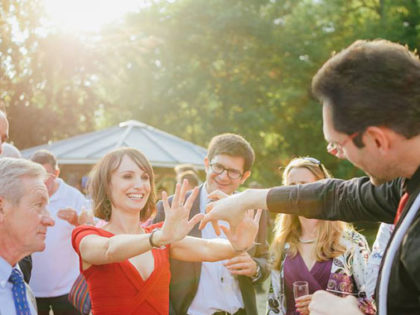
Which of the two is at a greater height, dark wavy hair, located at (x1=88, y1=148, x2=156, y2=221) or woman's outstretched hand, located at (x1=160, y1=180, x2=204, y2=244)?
dark wavy hair, located at (x1=88, y1=148, x2=156, y2=221)

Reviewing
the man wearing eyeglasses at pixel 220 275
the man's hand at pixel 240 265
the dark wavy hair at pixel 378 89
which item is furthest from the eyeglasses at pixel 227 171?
the dark wavy hair at pixel 378 89

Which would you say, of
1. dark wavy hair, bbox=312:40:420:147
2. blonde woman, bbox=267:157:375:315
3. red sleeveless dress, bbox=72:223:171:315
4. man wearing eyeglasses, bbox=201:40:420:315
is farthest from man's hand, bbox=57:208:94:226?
dark wavy hair, bbox=312:40:420:147

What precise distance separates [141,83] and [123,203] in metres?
25.0

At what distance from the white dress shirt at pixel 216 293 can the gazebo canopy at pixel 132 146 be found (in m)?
9.59

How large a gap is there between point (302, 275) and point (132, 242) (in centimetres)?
162

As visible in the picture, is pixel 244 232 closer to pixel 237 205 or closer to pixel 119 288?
pixel 237 205

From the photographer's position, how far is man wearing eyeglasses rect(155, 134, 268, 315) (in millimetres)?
3787

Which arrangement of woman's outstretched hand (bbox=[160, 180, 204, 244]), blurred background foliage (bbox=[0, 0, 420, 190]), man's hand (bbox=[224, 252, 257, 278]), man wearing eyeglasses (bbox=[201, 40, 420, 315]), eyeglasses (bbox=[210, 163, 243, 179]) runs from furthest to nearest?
blurred background foliage (bbox=[0, 0, 420, 190]), eyeglasses (bbox=[210, 163, 243, 179]), man's hand (bbox=[224, 252, 257, 278]), woman's outstretched hand (bbox=[160, 180, 204, 244]), man wearing eyeglasses (bbox=[201, 40, 420, 315])

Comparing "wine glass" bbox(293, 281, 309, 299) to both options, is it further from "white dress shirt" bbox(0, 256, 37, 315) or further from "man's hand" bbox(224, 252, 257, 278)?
"white dress shirt" bbox(0, 256, 37, 315)

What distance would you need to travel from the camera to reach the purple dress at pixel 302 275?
3.75 m

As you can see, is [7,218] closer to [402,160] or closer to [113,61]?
[402,160]

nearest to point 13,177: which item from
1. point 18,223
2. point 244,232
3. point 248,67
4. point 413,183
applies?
point 18,223

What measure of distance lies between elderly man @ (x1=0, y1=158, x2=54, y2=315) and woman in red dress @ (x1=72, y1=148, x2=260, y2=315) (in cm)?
41

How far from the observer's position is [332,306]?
1.85m
